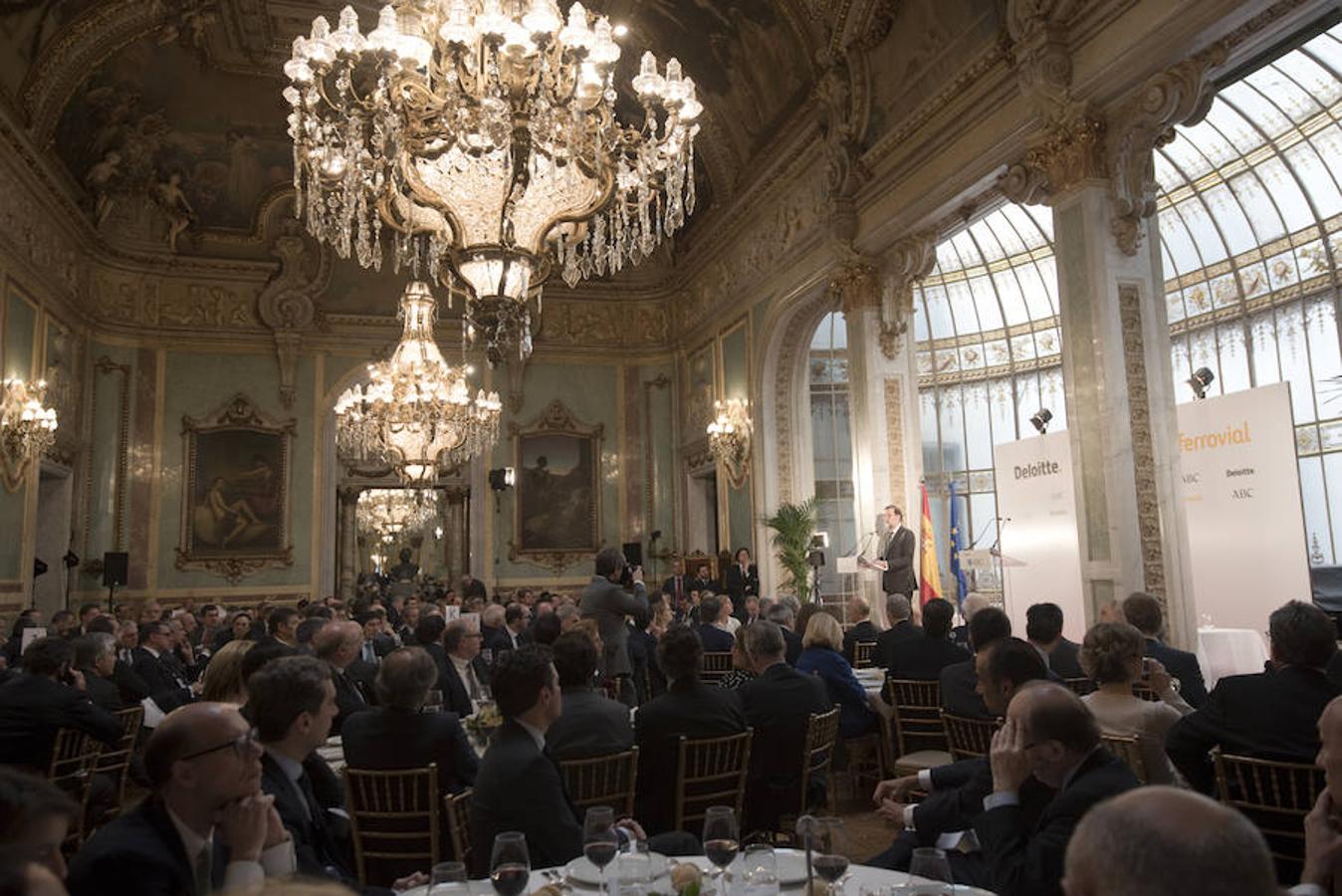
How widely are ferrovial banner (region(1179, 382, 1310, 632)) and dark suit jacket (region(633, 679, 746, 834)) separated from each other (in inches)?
224

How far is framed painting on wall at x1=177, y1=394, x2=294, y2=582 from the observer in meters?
16.5

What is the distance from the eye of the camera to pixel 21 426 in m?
12.4

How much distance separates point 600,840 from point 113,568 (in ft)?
49.2

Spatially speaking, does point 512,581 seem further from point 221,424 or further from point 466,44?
point 466,44

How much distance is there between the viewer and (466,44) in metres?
6.64

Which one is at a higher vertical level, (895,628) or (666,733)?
(895,628)

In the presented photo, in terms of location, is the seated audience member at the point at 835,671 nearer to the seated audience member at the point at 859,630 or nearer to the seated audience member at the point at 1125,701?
the seated audience member at the point at 1125,701

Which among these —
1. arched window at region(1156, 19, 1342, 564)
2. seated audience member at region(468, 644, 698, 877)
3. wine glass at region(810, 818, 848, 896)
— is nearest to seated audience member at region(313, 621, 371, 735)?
seated audience member at region(468, 644, 698, 877)

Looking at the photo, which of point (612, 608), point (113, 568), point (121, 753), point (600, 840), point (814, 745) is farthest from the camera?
point (113, 568)

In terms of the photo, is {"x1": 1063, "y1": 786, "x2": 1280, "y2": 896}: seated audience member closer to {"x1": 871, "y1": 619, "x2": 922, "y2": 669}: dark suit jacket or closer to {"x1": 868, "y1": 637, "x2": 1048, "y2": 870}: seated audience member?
{"x1": 868, "y1": 637, "x2": 1048, "y2": 870}: seated audience member

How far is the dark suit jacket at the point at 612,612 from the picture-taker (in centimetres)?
763

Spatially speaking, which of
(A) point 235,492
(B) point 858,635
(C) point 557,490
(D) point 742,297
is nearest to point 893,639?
(B) point 858,635

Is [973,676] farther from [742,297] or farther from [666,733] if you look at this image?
[742,297]

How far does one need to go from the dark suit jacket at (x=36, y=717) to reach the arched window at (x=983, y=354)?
557 inches
